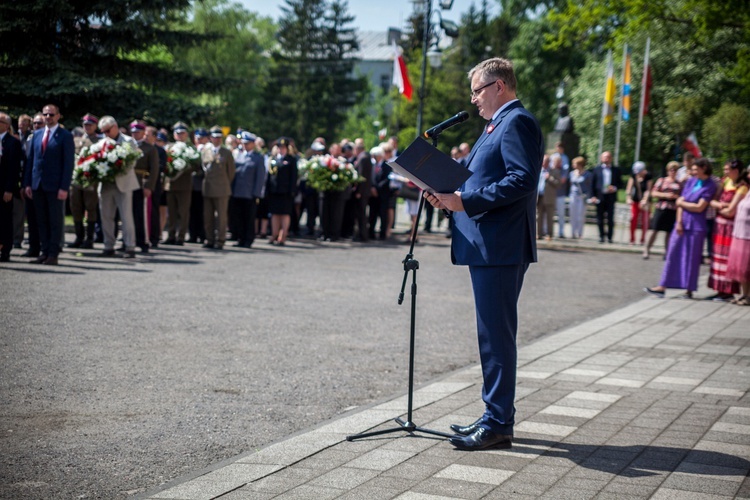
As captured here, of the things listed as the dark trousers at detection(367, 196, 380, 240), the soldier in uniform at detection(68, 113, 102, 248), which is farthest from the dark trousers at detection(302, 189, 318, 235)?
the soldier in uniform at detection(68, 113, 102, 248)

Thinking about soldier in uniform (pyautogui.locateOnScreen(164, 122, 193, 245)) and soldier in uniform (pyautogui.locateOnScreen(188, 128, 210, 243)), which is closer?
soldier in uniform (pyautogui.locateOnScreen(164, 122, 193, 245))

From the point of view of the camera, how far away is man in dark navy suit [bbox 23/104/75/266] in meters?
13.5

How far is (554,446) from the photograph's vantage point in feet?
18.2

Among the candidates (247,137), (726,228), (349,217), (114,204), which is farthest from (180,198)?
(726,228)

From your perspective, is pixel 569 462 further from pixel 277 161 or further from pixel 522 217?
pixel 277 161

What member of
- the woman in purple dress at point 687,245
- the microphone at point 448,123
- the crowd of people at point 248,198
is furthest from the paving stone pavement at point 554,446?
the woman in purple dress at point 687,245

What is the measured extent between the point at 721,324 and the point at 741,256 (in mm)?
2551

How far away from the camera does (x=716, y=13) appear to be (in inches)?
917

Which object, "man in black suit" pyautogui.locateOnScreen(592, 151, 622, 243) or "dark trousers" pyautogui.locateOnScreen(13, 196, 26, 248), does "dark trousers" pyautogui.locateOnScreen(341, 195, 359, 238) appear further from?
"dark trousers" pyautogui.locateOnScreen(13, 196, 26, 248)

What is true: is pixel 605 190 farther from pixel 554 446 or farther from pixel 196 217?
pixel 554 446

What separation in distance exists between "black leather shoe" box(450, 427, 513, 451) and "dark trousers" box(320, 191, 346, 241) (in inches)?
639

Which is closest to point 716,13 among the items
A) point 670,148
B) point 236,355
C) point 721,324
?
point 721,324

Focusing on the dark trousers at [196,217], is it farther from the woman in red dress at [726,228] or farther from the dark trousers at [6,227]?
the woman in red dress at [726,228]

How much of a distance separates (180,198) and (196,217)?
1.43 meters
